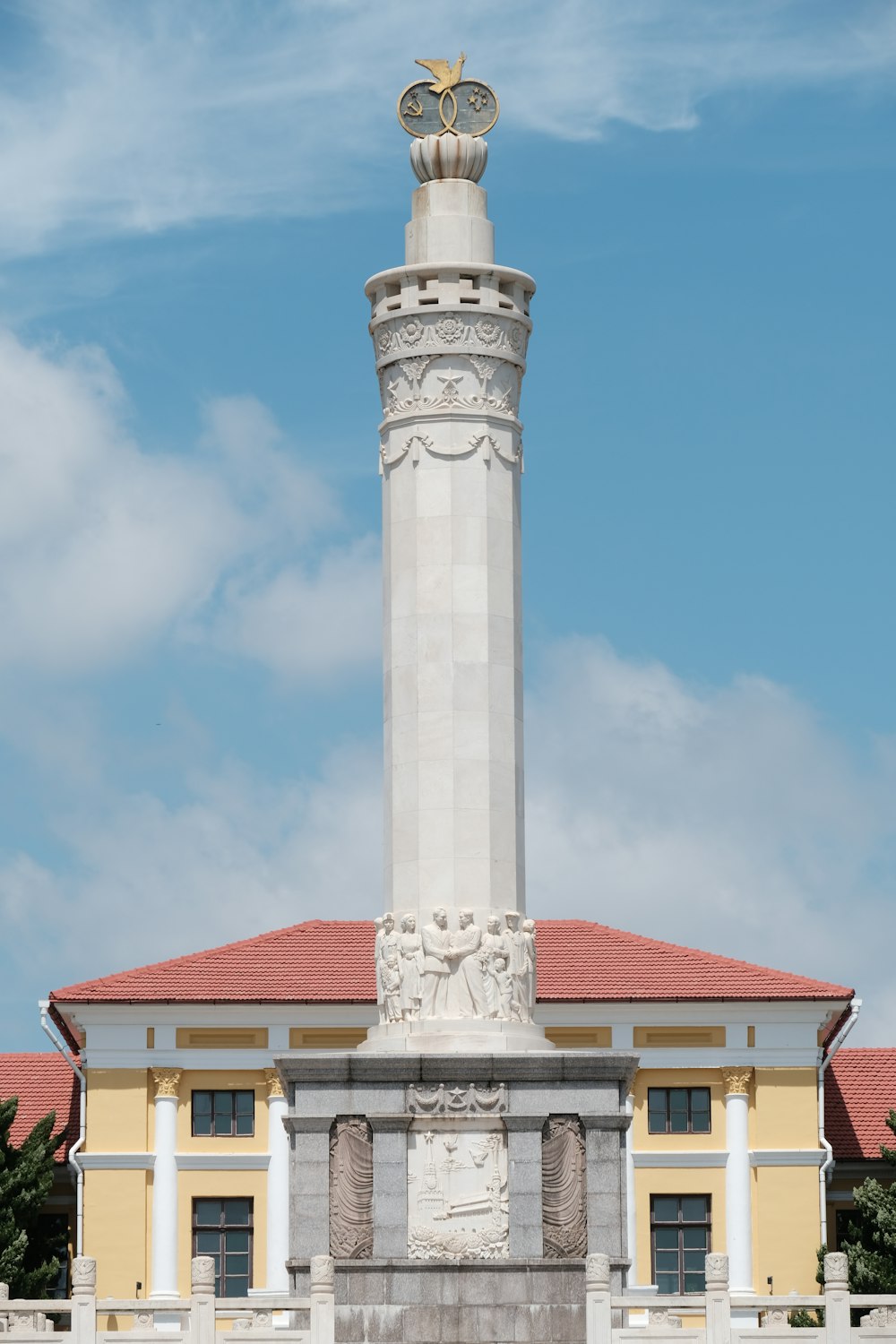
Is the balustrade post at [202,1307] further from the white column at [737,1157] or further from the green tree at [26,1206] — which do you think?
the white column at [737,1157]

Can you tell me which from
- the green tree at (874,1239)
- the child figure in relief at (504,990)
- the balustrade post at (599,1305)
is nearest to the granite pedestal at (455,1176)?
the child figure in relief at (504,990)

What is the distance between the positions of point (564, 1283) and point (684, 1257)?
21996 mm

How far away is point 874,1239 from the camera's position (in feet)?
156

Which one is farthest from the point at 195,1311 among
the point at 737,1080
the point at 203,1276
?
the point at 737,1080

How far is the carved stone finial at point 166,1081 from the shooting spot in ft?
172

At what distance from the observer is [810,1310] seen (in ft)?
154

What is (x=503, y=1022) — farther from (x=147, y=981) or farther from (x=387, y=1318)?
(x=147, y=981)

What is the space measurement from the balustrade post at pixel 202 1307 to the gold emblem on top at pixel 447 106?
Answer: 15.0 meters

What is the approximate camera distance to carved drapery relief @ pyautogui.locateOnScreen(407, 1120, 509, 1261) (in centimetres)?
3127

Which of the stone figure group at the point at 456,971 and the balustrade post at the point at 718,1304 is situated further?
the stone figure group at the point at 456,971

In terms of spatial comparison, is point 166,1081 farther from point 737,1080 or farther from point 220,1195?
point 737,1080

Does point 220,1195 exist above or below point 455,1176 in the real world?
above

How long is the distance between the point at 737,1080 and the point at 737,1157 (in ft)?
4.88

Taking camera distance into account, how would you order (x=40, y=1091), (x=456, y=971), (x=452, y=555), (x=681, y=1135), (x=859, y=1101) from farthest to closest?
(x=40, y=1091)
(x=859, y=1101)
(x=681, y=1135)
(x=452, y=555)
(x=456, y=971)
